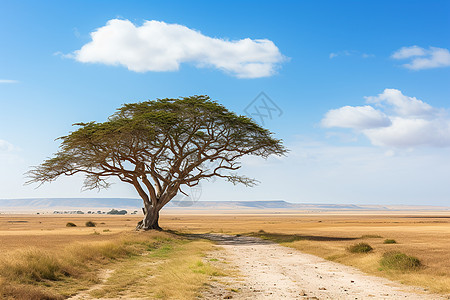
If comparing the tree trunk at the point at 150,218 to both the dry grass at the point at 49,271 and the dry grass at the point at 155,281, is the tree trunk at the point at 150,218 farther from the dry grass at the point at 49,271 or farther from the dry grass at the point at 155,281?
the dry grass at the point at 155,281

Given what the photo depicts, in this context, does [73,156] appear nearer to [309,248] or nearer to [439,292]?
[309,248]

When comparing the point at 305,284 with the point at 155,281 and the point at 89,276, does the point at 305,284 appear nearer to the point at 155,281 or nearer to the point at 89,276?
the point at 155,281

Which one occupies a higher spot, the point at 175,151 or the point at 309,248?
the point at 175,151

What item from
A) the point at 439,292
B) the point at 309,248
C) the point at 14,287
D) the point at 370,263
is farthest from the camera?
the point at 309,248

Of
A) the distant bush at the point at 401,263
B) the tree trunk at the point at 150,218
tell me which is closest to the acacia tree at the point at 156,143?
the tree trunk at the point at 150,218

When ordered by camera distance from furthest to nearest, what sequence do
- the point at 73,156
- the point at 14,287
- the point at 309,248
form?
the point at 73,156 → the point at 309,248 → the point at 14,287

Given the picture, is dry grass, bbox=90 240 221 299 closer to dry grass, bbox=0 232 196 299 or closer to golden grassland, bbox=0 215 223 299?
golden grassland, bbox=0 215 223 299

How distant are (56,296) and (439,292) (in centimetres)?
1236

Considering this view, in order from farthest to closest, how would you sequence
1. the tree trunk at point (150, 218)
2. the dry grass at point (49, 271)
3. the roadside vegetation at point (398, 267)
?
the tree trunk at point (150, 218) → the roadside vegetation at point (398, 267) → the dry grass at point (49, 271)

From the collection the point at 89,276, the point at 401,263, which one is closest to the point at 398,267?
the point at 401,263

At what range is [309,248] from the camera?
3119 centimetres

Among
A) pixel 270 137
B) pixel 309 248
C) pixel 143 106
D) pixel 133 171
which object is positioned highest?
pixel 143 106

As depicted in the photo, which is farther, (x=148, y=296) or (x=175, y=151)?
(x=175, y=151)

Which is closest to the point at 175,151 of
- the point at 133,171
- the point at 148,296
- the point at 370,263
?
the point at 133,171
